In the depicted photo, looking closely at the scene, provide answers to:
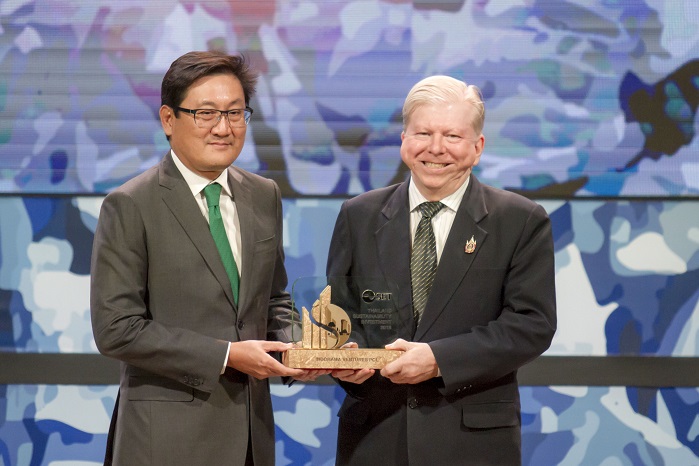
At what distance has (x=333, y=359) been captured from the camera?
223 centimetres

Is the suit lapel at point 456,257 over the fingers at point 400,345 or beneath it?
over

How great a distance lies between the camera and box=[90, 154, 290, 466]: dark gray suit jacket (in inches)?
86.6

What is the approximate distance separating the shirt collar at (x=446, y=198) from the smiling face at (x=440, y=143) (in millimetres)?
36

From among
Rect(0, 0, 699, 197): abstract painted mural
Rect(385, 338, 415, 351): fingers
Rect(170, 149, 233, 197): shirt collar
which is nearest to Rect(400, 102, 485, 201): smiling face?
Rect(385, 338, 415, 351): fingers

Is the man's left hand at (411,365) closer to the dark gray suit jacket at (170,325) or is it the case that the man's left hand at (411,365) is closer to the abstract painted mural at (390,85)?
the dark gray suit jacket at (170,325)

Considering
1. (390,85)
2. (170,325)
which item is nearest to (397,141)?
(390,85)

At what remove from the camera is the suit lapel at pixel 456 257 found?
2.29 meters

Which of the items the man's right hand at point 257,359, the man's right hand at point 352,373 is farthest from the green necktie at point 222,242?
the man's right hand at point 352,373

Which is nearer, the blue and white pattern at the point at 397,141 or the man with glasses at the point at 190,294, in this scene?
the man with glasses at the point at 190,294

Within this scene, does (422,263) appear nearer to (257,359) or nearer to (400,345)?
(400,345)

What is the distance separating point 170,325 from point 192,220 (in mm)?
268

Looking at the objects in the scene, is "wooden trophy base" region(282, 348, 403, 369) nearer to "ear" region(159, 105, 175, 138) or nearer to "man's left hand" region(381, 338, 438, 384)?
"man's left hand" region(381, 338, 438, 384)

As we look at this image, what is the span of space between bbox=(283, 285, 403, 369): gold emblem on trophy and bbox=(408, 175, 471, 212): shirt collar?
338 millimetres

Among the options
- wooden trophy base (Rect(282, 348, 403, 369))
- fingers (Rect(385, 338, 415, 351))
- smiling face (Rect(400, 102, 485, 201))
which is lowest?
wooden trophy base (Rect(282, 348, 403, 369))
